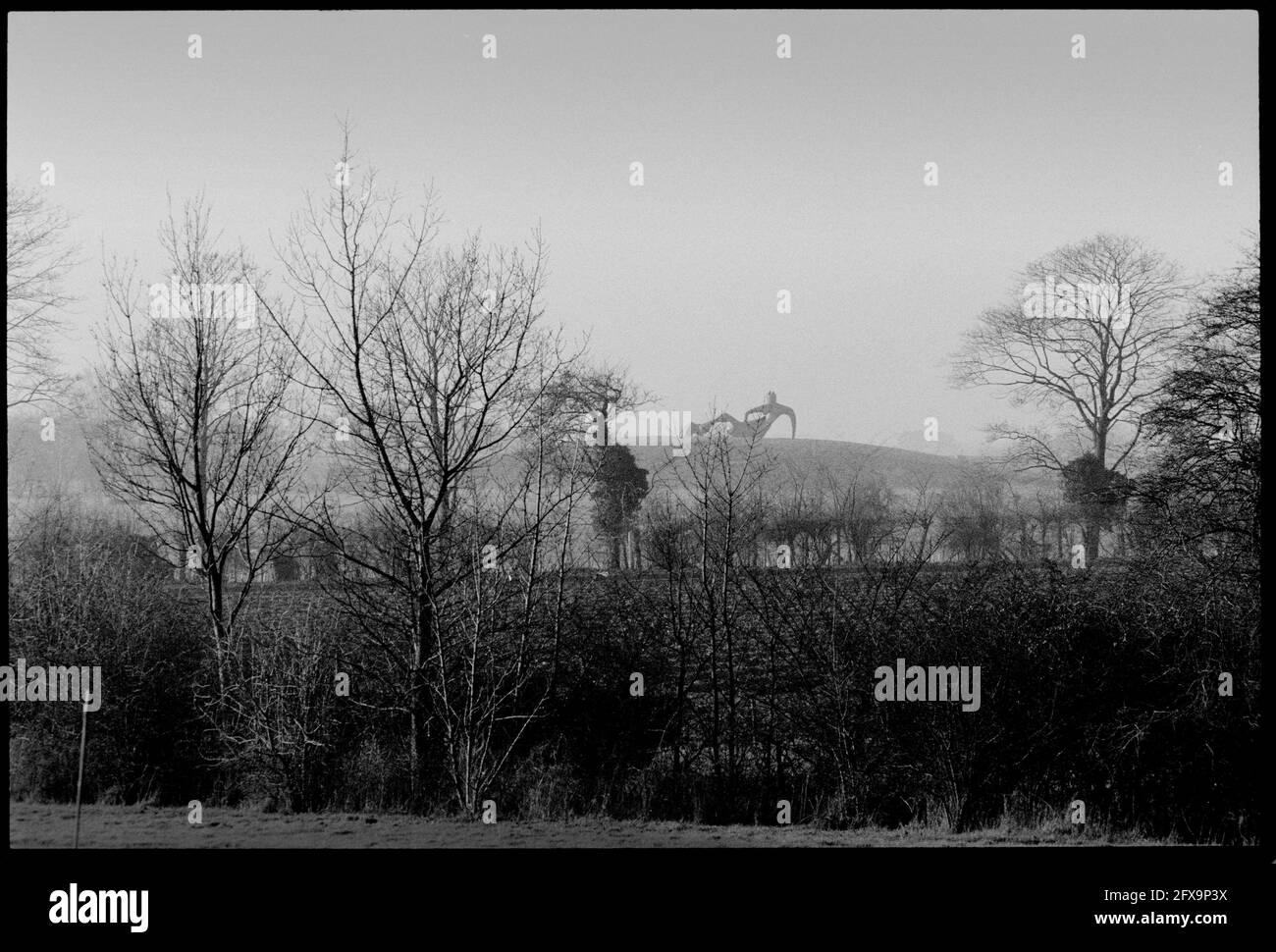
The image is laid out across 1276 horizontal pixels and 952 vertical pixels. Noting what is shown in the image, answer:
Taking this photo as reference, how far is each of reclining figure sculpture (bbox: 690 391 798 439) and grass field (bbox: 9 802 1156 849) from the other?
3147 millimetres

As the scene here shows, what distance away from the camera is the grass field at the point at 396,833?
5.45 metres

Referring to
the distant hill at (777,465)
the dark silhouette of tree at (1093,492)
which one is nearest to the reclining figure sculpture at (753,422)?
the distant hill at (777,465)

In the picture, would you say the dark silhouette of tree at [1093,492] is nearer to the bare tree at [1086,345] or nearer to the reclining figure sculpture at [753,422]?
the bare tree at [1086,345]

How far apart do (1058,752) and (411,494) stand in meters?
6.30

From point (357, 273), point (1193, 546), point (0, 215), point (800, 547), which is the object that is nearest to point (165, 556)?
point (357, 273)

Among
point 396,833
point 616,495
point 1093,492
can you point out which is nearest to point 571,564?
point 616,495

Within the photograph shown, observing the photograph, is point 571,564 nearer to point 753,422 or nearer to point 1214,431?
point 753,422

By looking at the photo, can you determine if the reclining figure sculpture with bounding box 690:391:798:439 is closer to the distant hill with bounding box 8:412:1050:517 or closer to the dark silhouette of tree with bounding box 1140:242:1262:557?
the distant hill with bounding box 8:412:1050:517

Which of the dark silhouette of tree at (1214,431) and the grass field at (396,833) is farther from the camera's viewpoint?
the dark silhouette of tree at (1214,431)

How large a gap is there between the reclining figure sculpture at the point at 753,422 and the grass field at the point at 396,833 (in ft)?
10.3

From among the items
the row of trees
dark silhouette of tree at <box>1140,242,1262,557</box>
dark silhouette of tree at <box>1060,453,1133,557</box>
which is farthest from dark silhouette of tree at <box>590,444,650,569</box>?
dark silhouette of tree at <box>1140,242,1262,557</box>

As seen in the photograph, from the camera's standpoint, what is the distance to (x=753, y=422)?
23.4 ft

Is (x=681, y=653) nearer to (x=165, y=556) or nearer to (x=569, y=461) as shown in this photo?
(x=569, y=461)

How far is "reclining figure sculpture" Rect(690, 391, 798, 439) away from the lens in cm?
686
